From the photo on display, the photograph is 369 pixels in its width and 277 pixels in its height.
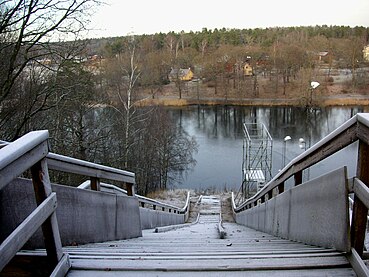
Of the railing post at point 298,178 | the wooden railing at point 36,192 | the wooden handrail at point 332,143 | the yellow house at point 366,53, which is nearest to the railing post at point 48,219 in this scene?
the wooden railing at point 36,192


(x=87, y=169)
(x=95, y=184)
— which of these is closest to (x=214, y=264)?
(x=87, y=169)

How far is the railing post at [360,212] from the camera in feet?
6.53

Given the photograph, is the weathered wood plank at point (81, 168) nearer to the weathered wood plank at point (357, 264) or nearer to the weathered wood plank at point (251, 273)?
the weathered wood plank at point (251, 273)

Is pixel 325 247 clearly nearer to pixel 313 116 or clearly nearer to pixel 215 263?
pixel 215 263

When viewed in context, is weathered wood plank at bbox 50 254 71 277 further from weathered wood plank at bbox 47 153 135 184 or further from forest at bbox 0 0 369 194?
forest at bbox 0 0 369 194

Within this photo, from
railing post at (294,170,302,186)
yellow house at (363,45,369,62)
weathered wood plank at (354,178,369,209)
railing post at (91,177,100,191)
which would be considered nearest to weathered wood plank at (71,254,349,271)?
weathered wood plank at (354,178,369,209)

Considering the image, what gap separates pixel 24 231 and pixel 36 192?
0.34 m

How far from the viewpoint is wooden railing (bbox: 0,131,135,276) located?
59.2 inches

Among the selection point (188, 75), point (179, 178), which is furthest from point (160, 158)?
point (188, 75)

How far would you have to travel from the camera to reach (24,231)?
5.35 ft

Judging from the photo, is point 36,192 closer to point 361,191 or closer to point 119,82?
point 361,191

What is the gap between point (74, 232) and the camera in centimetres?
310

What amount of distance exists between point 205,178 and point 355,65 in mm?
42980

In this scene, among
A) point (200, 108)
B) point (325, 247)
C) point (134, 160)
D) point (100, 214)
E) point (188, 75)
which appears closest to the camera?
point (325, 247)
